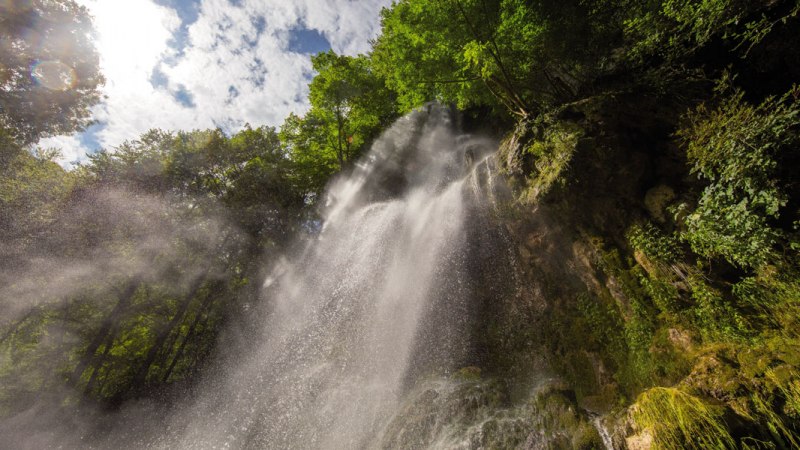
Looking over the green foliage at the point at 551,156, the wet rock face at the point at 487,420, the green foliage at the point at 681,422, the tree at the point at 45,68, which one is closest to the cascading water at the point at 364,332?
the wet rock face at the point at 487,420

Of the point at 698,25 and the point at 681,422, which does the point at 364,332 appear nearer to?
the point at 681,422

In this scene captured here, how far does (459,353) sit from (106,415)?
17.5m

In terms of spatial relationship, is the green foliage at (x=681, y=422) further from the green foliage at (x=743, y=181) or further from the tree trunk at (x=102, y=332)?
the tree trunk at (x=102, y=332)

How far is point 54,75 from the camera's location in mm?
13000

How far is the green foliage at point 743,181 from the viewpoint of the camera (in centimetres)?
404

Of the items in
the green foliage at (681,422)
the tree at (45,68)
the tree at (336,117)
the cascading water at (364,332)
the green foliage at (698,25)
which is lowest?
the green foliage at (681,422)

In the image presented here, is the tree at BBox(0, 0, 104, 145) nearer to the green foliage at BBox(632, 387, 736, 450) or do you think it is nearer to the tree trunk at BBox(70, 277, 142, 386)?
the tree trunk at BBox(70, 277, 142, 386)

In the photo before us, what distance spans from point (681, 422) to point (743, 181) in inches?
134

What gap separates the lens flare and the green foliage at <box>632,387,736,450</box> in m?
20.5

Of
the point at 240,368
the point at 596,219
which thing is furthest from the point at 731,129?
the point at 240,368

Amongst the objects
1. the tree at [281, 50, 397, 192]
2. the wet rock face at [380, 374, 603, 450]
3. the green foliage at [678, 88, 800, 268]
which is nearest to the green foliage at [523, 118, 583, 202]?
the green foliage at [678, 88, 800, 268]

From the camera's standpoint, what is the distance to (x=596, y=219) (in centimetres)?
641

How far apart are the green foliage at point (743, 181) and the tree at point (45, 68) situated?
20.6 meters

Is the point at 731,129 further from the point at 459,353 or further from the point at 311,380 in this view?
the point at 311,380
